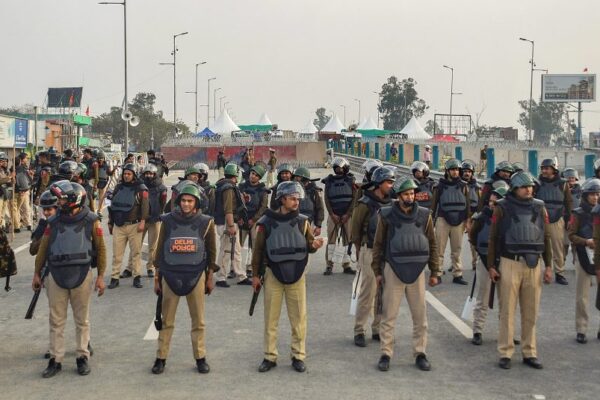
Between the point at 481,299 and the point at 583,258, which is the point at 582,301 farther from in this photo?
the point at 481,299

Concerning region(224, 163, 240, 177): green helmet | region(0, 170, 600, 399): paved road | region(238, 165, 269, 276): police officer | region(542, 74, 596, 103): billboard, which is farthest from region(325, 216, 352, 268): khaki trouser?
region(542, 74, 596, 103): billboard

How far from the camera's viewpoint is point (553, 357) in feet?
26.5

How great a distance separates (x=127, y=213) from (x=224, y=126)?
68159 millimetres

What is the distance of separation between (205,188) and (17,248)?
602 cm

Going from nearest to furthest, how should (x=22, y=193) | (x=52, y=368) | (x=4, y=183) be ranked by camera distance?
(x=52, y=368) → (x=4, y=183) → (x=22, y=193)

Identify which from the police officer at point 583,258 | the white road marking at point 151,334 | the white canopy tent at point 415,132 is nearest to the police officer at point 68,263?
the white road marking at point 151,334

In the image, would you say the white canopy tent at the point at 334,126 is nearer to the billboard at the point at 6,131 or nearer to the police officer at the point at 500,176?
the billboard at the point at 6,131

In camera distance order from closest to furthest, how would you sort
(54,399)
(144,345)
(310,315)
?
(54,399) → (144,345) → (310,315)

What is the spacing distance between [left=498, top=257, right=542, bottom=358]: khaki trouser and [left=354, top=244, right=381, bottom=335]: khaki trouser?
59.1 inches

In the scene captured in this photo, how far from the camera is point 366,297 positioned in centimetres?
873

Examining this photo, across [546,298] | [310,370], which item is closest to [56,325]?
[310,370]

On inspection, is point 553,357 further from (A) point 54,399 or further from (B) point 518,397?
(A) point 54,399

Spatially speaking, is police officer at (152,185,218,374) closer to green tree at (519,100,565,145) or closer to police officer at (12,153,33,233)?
police officer at (12,153,33,233)

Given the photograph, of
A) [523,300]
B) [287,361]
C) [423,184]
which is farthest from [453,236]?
[287,361]
